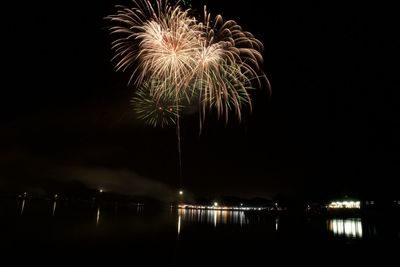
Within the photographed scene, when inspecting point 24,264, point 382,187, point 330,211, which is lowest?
point 24,264

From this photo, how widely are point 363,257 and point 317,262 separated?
304 centimetres

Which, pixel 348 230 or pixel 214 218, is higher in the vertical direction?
pixel 348 230

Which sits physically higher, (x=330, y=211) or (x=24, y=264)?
(x=330, y=211)

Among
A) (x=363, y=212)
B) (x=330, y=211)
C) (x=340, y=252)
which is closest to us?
(x=340, y=252)

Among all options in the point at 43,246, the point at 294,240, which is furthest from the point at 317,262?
the point at 43,246

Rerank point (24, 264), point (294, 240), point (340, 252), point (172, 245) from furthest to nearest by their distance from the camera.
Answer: point (294, 240) < point (172, 245) < point (340, 252) < point (24, 264)

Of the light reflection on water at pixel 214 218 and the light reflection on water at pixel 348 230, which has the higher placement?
the light reflection on water at pixel 348 230

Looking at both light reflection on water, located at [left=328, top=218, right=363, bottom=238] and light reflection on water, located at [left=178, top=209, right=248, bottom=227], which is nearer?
light reflection on water, located at [left=328, top=218, right=363, bottom=238]

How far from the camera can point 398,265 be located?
55.9ft

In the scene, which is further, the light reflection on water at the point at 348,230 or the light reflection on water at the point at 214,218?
the light reflection on water at the point at 214,218

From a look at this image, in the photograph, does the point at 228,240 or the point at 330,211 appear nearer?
the point at 228,240

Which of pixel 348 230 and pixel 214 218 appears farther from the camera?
pixel 214 218

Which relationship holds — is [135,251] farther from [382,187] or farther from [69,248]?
[382,187]

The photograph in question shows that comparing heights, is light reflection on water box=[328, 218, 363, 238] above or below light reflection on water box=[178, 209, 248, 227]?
above
